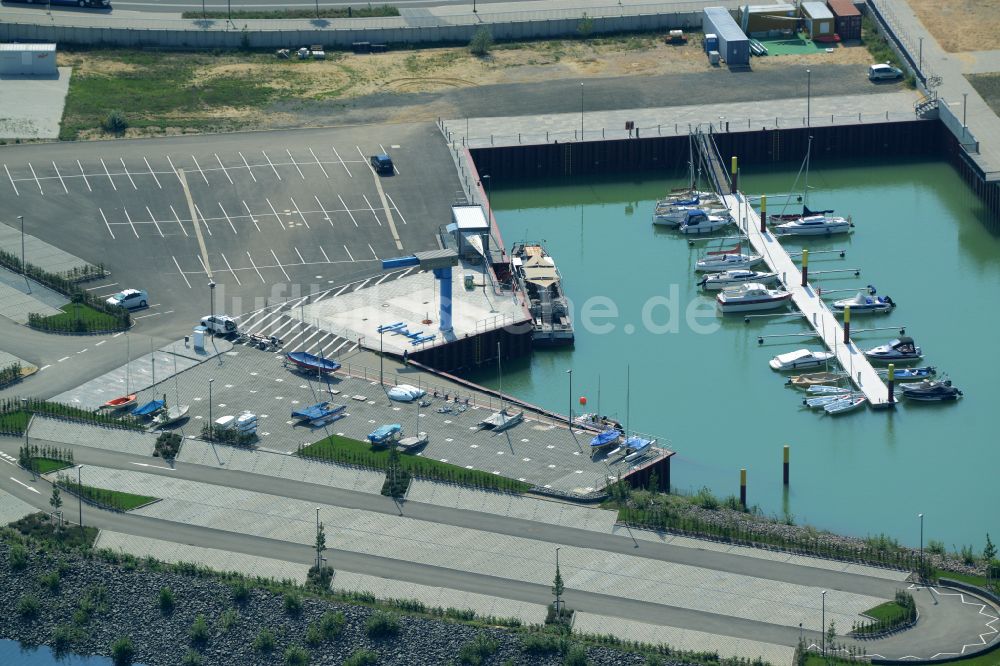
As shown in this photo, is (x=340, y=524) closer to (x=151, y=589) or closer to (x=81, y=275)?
(x=151, y=589)

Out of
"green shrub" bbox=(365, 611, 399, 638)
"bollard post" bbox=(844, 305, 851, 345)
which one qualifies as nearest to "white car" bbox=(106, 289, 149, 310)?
"green shrub" bbox=(365, 611, 399, 638)

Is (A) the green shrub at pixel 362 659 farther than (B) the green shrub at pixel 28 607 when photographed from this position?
No

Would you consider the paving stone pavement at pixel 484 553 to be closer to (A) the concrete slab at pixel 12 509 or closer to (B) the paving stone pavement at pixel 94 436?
(B) the paving stone pavement at pixel 94 436

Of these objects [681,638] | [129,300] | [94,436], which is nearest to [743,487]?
[681,638]

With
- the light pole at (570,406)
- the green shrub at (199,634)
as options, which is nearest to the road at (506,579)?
the green shrub at (199,634)

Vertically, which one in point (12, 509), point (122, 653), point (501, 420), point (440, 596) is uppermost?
point (501, 420)

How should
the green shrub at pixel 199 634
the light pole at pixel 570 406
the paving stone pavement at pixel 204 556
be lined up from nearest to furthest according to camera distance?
the green shrub at pixel 199 634, the paving stone pavement at pixel 204 556, the light pole at pixel 570 406

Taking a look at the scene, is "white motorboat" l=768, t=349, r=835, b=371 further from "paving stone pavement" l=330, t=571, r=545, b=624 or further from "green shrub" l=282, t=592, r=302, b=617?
"green shrub" l=282, t=592, r=302, b=617

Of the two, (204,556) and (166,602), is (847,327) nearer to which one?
(204,556)
